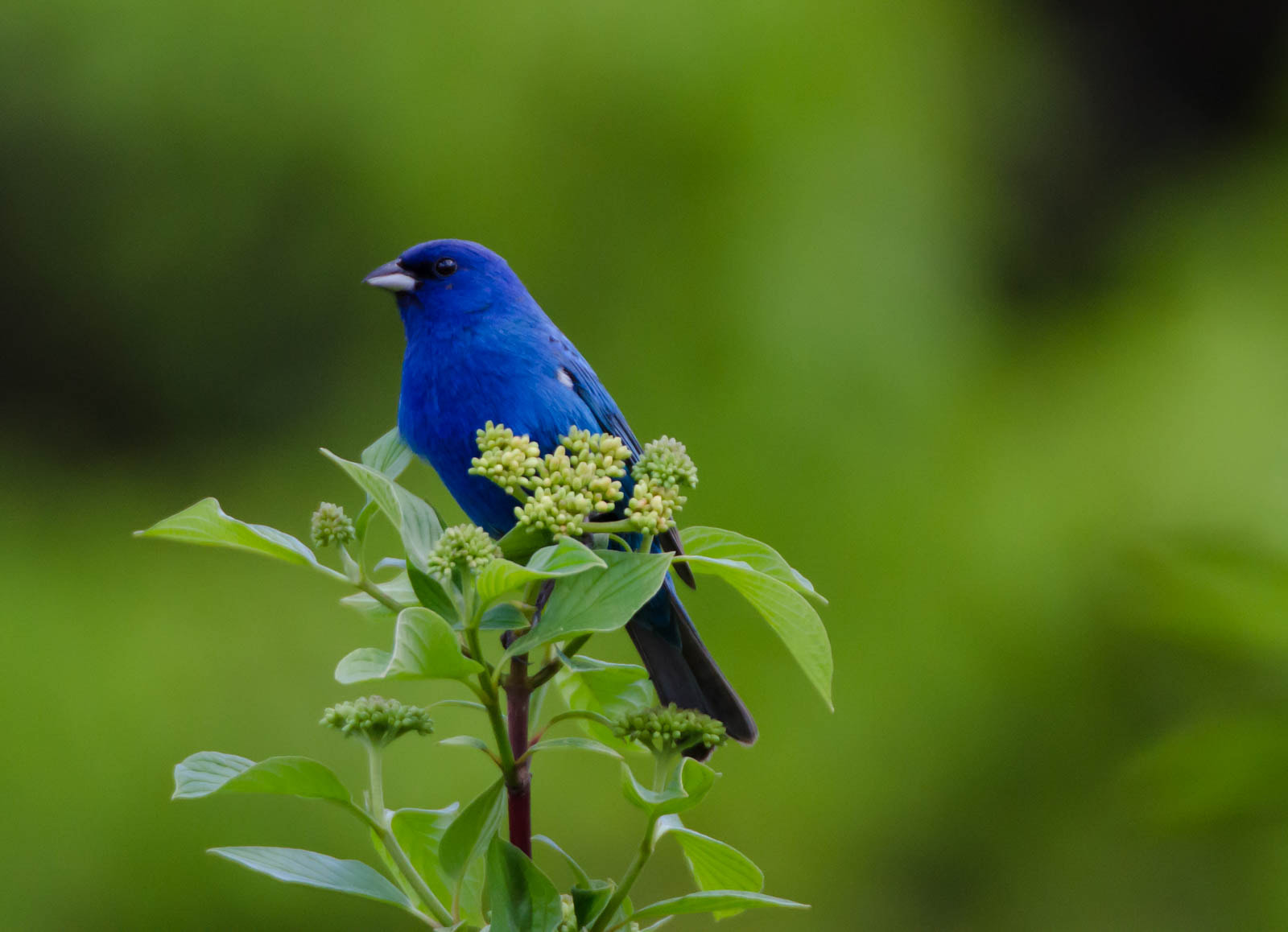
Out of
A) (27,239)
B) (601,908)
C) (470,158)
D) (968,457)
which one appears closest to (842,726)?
(968,457)

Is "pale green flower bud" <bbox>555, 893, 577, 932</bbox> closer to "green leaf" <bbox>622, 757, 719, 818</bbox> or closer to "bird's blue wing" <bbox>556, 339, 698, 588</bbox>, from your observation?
"green leaf" <bbox>622, 757, 719, 818</bbox>

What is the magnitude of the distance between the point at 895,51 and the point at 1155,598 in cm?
217

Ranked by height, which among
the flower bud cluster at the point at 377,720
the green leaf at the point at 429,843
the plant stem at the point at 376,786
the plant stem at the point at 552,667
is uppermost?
the plant stem at the point at 552,667

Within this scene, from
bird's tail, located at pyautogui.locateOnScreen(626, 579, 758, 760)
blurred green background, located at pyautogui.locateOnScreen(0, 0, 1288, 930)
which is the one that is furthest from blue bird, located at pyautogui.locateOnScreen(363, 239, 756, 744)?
blurred green background, located at pyautogui.locateOnScreen(0, 0, 1288, 930)

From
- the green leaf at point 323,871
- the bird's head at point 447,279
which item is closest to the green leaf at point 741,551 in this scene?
the green leaf at point 323,871

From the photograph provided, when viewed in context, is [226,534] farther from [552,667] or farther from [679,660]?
[679,660]

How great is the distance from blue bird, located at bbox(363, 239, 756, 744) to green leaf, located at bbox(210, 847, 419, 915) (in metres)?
0.62

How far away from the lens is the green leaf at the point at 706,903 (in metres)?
0.87

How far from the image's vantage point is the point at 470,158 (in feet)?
9.97

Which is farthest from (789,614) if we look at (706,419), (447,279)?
(706,419)

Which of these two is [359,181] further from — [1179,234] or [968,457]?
[1179,234]

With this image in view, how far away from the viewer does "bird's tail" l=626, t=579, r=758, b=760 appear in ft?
5.08

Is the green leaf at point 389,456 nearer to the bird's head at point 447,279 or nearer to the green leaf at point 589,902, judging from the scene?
the green leaf at point 589,902

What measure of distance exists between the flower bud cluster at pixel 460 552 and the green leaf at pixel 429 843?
23cm
